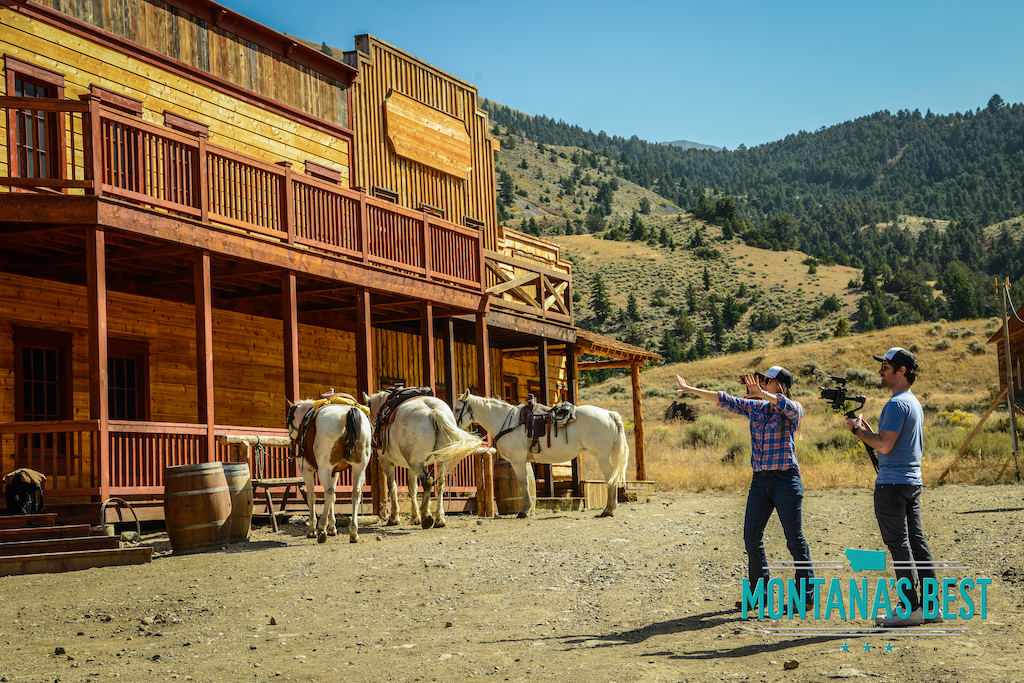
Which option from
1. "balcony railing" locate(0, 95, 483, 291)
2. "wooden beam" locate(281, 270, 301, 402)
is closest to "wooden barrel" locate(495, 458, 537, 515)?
"balcony railing" locate(0, 95, 483, 291)

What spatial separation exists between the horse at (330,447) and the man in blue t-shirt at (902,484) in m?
7.52

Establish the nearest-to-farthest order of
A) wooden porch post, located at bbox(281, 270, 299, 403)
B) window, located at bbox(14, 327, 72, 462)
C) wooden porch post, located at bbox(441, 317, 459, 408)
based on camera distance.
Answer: window, located at bbox(14, 327, 72, 462), wooden porch post, located at bbox(281, 270, 299, 403), wooden porch post, located at bbox(441, 317, 459, 408)

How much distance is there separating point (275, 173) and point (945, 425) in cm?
3518

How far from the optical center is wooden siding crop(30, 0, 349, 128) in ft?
53.8

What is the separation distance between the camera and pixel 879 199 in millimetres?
Answer: 158250

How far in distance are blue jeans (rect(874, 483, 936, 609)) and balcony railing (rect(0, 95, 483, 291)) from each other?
32.9 ft

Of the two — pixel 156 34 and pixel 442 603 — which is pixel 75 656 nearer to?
pixel 442 603

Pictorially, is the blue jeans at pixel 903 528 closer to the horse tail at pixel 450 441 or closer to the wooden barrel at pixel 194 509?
the wooden barrel at pixel 194 509

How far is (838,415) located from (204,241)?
38785 millimetres

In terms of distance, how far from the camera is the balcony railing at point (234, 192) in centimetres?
1309

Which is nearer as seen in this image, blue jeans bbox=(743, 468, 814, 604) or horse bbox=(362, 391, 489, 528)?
blue jeans bbox=(743, 468, 814, 604)

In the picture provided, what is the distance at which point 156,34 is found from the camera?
17156 mm

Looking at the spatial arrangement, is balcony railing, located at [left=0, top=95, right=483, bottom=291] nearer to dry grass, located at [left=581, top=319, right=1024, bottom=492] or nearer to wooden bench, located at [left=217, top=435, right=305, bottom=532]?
wooden bench, located at [left=217, top=435, right=305, bottom=532]

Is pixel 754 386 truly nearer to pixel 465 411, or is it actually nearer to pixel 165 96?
pixel 465 411
